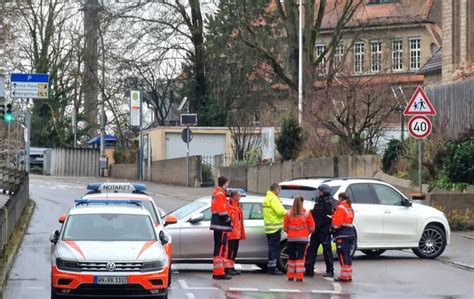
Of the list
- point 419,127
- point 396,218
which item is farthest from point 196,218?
point 419,127

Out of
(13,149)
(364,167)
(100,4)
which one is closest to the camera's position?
(364,167)

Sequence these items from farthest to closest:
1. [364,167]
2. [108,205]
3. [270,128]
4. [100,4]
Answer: [100,4] < [270,128] < [364,167] < [108,205]

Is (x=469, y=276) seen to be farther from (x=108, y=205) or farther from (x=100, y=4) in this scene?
(x=100, y=4)

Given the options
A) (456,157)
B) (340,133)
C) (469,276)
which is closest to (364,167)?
(340,133)

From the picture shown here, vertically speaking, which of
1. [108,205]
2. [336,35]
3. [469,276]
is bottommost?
[469,276]

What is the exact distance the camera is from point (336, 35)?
45062mm

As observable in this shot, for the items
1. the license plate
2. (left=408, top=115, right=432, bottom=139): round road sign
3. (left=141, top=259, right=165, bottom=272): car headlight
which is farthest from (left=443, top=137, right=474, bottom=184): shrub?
the license plate

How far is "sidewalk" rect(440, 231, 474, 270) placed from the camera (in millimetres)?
21109

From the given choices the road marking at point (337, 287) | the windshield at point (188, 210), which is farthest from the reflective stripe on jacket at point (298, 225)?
the windshield at point (188, 210)

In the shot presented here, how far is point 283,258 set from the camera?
63.5 feet

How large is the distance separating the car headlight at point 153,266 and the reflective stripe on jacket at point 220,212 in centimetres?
317

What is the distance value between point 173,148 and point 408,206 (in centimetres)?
3239

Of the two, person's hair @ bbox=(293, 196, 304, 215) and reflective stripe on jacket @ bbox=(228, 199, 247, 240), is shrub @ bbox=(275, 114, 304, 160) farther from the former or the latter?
person's hair @ bbox=(293, 196, 304, 215)

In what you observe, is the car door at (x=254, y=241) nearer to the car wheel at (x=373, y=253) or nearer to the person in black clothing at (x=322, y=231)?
the person in black clothing at (x=322, y=231)
